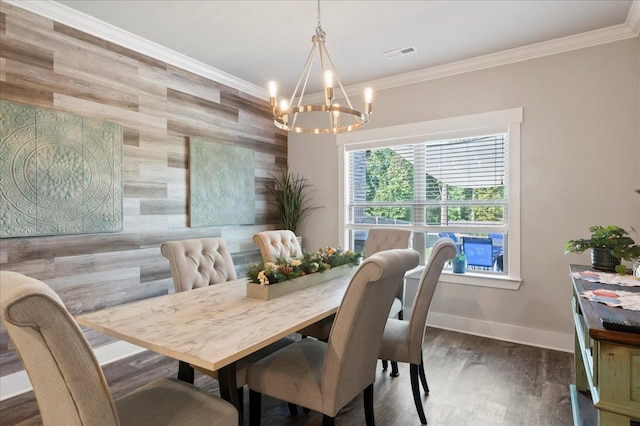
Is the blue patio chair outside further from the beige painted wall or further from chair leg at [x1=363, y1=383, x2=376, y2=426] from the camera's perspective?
chair leg at [x1=363, y1=383, x2=376, y2=426]

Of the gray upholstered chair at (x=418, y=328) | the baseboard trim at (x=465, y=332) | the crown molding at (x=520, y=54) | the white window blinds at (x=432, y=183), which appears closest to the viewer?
the gray upholstered chair at (x=418, y=328)

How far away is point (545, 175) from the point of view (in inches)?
129

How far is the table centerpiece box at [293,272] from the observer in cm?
203

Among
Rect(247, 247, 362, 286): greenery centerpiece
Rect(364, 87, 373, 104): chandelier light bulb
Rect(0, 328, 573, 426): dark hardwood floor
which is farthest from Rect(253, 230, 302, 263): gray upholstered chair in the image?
Rect(364, 87, 373, 104): chandelier light bulb

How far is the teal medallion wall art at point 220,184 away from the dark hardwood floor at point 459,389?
146 cm

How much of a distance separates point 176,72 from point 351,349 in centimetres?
320

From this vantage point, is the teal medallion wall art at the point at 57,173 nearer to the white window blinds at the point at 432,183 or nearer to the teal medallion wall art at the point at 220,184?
the teal medallion wall art at the point at 220,184

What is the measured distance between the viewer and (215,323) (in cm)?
161

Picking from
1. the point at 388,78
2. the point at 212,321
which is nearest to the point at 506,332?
the point at 388,78

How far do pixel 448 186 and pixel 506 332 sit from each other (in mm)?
1532

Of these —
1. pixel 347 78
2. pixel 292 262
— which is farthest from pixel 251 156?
pixel 292 262

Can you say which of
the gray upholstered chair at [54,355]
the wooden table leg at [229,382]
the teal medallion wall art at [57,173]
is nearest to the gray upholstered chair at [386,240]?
the wooden table leg at [229,382]

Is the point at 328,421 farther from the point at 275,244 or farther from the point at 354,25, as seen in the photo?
the point at 354,25

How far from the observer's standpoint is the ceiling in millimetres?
2637
